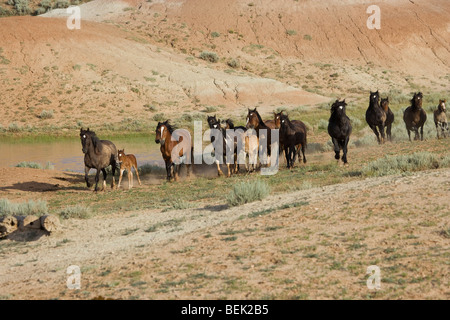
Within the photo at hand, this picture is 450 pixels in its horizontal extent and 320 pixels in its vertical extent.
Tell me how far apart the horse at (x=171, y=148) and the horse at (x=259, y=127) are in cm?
272

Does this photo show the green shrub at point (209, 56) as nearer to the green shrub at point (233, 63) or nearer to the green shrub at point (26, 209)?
the green shrub at point (233, 63)

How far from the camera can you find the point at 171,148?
2191 centimetres

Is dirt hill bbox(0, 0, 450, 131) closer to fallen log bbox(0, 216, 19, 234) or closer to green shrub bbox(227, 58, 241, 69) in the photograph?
green shrub bbox(227, 58, 241, 69)

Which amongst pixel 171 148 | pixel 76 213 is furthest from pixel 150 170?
pixel 76 213

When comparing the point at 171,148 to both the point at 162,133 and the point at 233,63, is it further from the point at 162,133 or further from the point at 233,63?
the point at 233,63

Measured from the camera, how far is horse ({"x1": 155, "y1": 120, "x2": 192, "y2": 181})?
21297mm

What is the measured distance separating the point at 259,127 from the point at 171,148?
3.42 m

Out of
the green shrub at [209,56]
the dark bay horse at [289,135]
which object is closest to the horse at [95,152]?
the dark bay horse at [289,135]

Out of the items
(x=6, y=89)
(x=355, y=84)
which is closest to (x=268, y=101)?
(x=355, y=84)

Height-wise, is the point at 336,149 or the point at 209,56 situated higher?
the point at 209,56

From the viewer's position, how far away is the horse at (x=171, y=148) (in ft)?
69.9

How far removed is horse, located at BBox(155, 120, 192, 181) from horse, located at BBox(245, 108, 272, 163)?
272cm

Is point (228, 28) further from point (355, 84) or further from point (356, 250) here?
point (356, 250)

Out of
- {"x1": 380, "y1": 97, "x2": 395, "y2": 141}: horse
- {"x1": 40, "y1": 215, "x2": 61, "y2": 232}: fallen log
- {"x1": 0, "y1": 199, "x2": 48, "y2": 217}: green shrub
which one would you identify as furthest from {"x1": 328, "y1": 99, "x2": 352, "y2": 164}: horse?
{"x1": 40, "y1": 215, "x2": 61, "y2": 232}: fallen log
